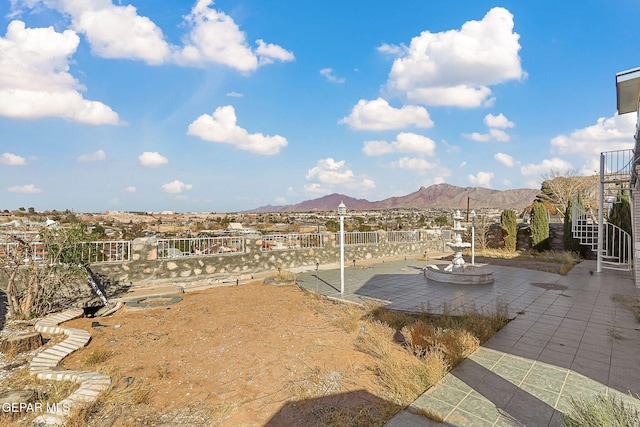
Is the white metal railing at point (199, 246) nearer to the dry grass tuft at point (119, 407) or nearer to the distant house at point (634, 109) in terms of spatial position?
the dry grass tuft at point (119, 407)

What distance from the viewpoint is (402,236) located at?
1700 centimetres

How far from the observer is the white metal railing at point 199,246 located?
31.4 feet

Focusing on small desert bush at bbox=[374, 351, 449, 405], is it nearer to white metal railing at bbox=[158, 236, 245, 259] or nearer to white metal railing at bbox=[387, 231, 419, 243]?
white metal railing at bbox=[158, 236, 245, 259]

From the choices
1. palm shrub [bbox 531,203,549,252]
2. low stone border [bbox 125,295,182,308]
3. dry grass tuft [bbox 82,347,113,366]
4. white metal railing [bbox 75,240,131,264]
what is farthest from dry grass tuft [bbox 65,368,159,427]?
palm shrub [bbox 531,203,549,252]

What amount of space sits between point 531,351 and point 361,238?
10.8 m

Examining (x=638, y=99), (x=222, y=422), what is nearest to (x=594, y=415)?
(x=222, y=422)

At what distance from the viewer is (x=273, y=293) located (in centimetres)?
859

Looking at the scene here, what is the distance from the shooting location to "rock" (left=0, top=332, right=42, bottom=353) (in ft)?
15.1

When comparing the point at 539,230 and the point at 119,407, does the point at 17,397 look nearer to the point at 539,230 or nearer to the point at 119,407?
the point at 119,407

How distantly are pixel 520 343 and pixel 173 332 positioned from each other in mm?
5710

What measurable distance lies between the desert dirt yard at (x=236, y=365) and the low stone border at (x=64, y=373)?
0.16 m

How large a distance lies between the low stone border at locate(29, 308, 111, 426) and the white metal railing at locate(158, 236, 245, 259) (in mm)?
3924

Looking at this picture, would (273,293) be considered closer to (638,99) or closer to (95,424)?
(95,424)

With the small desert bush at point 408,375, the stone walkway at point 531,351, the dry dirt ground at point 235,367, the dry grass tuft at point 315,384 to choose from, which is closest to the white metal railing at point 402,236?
the stone walkway at point 531,351
